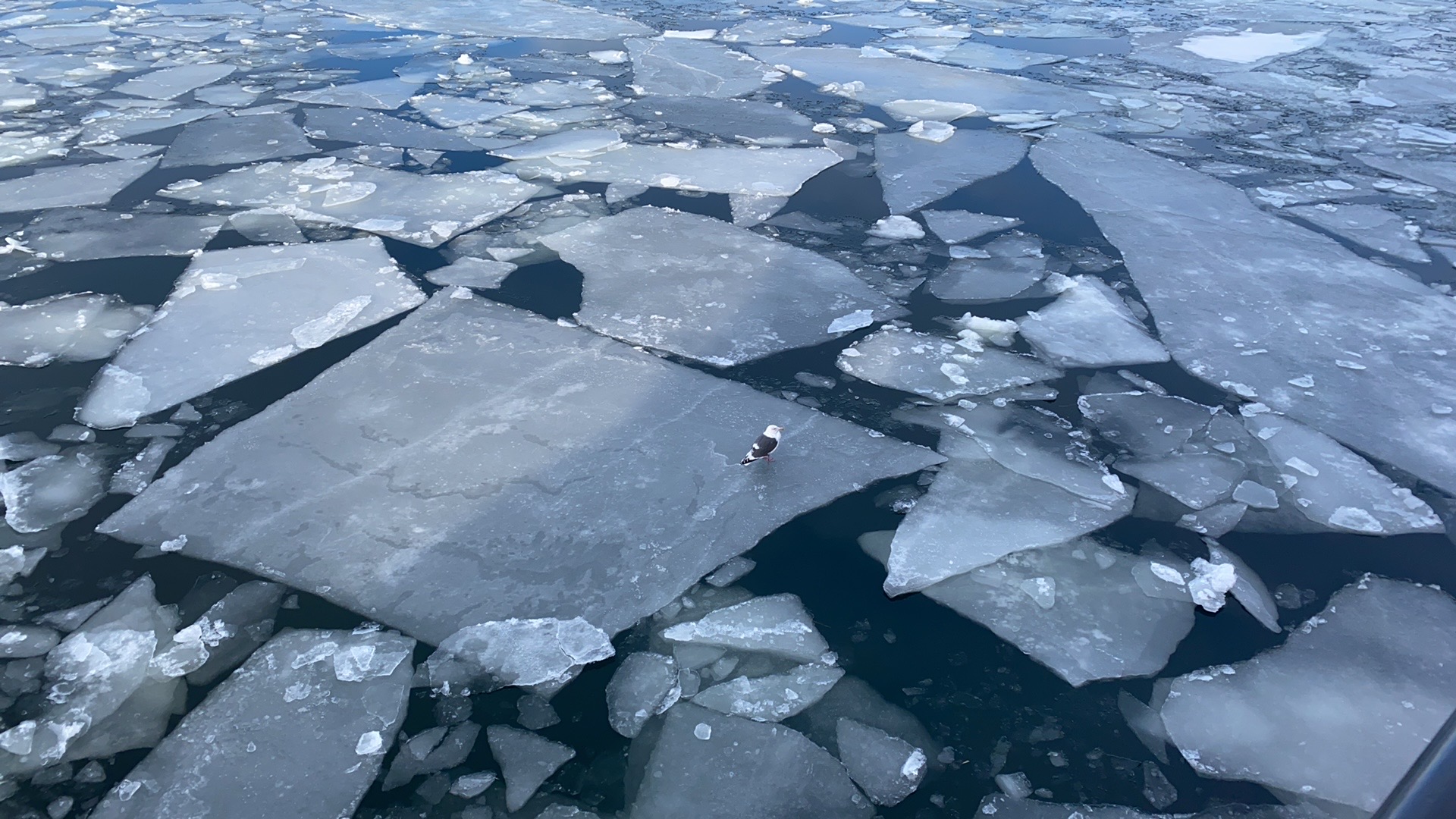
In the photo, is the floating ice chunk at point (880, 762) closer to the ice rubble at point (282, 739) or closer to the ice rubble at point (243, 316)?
the ice rubble at point (282, 739)

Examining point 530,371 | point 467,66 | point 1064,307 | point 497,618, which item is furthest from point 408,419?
point 467,66

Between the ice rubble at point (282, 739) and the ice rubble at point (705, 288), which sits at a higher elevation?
the ice rubble at point (705, 288)

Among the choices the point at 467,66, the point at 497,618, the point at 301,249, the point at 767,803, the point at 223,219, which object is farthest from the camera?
the point at 467,66

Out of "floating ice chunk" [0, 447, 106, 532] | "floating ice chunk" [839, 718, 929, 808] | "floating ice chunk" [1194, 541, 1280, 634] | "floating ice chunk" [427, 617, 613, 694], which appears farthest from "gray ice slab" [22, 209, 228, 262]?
"floating ice chunk" [1194, 541, 1280, 634]

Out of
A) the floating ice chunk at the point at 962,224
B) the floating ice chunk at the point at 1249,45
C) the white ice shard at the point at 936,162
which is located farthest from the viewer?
the floating ice chunk at the point at 1249,45

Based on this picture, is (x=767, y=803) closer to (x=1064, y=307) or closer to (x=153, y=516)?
(x=153, y=516)

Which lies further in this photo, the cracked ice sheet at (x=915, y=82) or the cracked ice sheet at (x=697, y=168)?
the cracked ice sheet at (x=915, y=82)

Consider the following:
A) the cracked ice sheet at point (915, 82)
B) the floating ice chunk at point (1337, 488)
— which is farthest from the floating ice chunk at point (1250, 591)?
the cracked ice sheet at point (915, 82)
